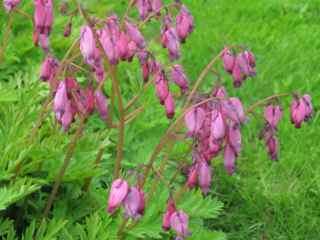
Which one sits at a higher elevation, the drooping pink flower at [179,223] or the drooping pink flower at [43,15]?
the drooping pink flower at [43,15]

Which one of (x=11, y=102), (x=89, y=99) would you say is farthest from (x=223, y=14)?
(x=89, y=99)

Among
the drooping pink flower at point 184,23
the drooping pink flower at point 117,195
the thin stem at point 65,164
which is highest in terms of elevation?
the drooping pink flower at point 184,23

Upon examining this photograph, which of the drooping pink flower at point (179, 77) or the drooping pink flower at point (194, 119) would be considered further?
the drooping pink flower at point (179, 77)

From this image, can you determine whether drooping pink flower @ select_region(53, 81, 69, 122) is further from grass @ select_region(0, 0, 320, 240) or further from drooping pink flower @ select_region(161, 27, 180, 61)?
grass @ select_region(0, 0, 320, 240)

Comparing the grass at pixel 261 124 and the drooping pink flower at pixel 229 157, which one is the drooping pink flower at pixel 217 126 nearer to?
the drooping pink flower at pixel 229 157

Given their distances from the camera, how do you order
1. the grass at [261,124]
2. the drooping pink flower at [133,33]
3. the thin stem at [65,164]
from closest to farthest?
the drooping pink flower at [133,33], the thin stem at [65,164], the grass at [261,124]

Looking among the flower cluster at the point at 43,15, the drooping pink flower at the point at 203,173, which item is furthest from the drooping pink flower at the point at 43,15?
the drooping pink flower at the point at 203,173

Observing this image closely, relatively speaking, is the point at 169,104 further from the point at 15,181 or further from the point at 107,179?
the point at 107,179

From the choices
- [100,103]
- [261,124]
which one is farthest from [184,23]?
[261,124]

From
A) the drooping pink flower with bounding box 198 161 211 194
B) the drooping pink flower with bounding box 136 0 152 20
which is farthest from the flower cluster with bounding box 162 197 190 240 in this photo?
the drooping pink flower with bounding box 136 0 152 20
